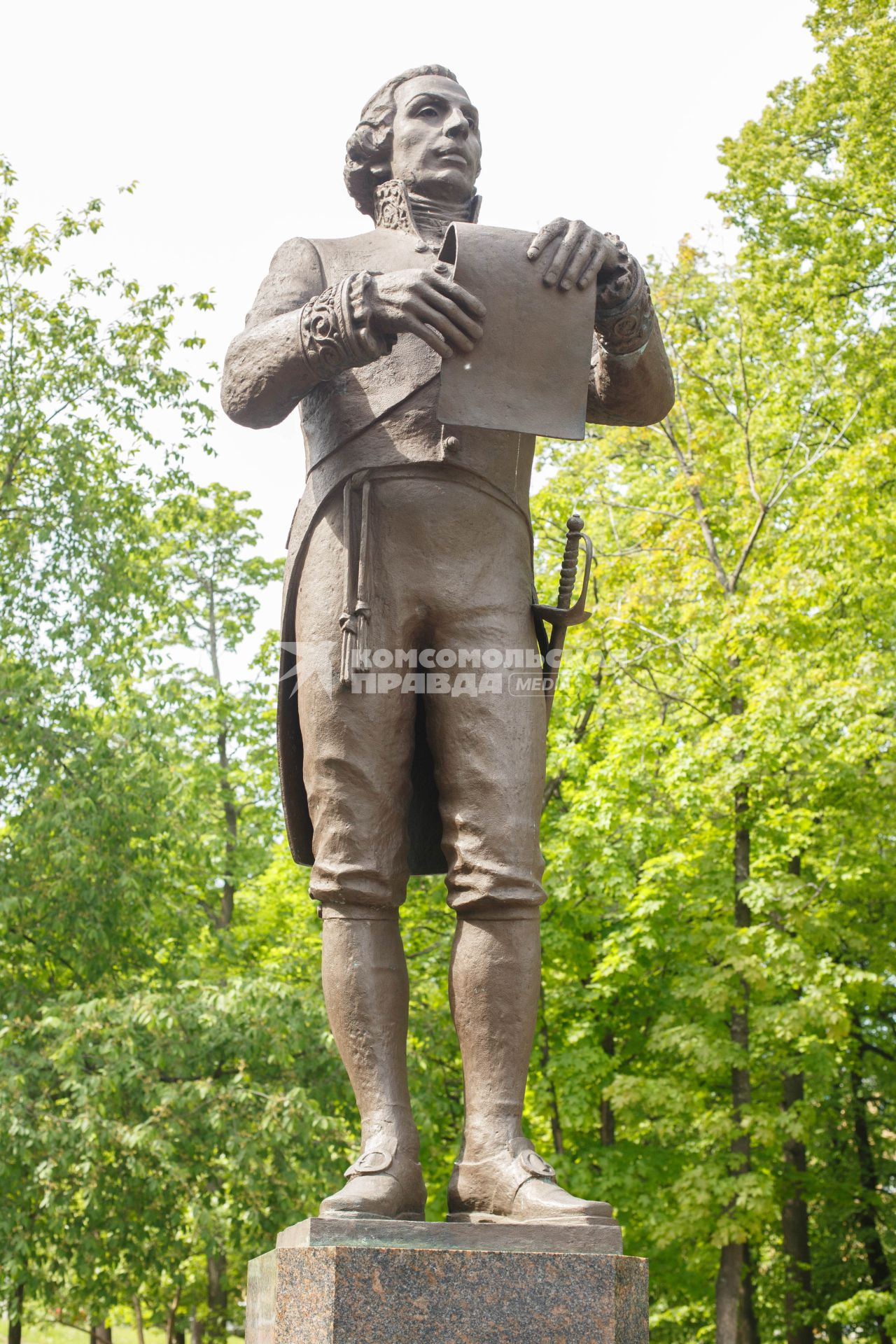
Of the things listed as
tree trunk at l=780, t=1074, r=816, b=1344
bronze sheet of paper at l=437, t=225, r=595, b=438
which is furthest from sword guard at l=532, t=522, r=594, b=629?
tree trunk at l=780, t=1074, r=816, b=1344

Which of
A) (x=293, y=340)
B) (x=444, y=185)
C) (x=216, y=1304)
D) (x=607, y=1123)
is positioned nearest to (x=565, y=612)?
(x=293, y=340)

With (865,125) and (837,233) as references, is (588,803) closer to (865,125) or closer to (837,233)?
(837,233)

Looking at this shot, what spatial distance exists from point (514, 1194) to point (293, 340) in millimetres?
2130

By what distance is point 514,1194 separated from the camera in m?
3.41

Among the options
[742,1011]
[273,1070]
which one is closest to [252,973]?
[273,1070]

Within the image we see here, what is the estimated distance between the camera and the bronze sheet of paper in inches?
147

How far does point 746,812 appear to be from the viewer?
14984mm

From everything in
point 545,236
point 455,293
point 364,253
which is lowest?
point 455,293

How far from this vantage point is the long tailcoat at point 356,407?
3.97m

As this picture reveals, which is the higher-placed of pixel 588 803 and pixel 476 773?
pixel 588 803

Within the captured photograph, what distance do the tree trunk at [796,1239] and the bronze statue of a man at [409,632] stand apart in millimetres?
15313

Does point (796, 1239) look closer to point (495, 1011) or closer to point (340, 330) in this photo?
point (495, 1011)

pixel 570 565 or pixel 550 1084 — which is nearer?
pixel 570 565

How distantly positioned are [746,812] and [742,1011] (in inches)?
80.0
